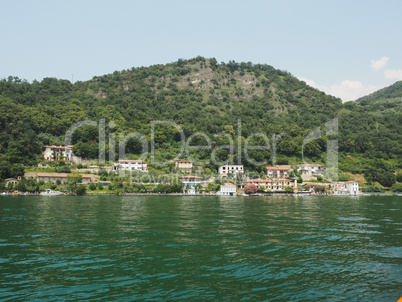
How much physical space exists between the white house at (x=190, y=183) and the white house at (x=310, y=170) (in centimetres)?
4438

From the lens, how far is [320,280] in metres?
13.0

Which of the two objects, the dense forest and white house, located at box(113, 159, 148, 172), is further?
the dense forest

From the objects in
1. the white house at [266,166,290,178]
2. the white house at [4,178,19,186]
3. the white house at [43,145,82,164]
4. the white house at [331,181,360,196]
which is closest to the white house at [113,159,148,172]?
the white house at [43,145,82,164]

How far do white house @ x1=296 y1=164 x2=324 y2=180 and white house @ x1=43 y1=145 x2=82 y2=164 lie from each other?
3369 inches

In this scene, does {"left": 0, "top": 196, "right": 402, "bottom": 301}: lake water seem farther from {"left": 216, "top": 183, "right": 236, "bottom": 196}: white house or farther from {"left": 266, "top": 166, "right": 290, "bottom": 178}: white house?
{"left": 266, "top": 166, "right": 290, "bottom": 178}: white house

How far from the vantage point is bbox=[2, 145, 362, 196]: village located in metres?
87.8

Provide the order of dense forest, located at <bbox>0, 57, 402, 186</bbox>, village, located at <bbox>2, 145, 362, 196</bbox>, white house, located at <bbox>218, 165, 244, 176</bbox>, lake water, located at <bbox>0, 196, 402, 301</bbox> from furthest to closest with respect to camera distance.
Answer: white house, located at <bbox>218, 165, 244, 176</bbox>
dense forest, located at <bbox>0, 57, 402, 186</bbox>
village, located at <bbox>2, 145, 362, 196</bbox>
lake water, located at <bbox>0, 196, 402, 301</bbox>

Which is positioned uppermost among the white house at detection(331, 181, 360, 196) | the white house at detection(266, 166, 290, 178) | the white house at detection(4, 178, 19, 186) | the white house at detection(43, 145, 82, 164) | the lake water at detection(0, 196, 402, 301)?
the white house at detection(43, 145, 82, 164)

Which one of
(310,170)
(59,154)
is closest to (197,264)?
(59,154)

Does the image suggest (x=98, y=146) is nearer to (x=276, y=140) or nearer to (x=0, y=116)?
(x=0, y=116)

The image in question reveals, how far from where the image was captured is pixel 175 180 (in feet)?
327

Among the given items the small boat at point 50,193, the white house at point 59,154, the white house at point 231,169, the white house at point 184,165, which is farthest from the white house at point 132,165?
the white house at point 231,169

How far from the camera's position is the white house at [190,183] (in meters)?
96.9

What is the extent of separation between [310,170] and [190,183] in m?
52.1
